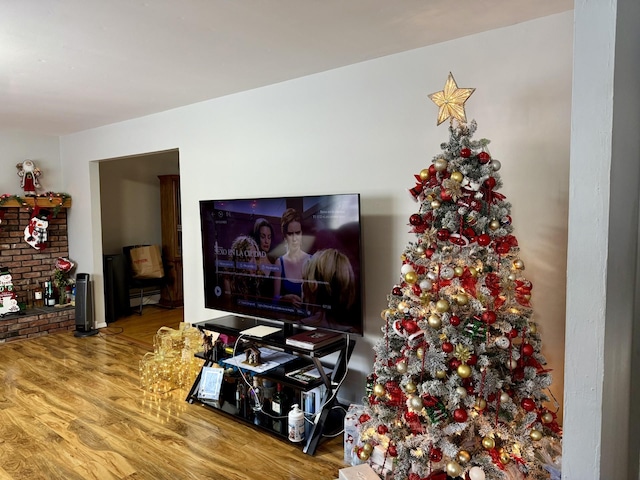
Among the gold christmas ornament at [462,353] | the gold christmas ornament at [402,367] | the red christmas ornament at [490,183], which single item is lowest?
the gold christmas ornament at [402,367]

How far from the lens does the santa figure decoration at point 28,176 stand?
17.0 feet

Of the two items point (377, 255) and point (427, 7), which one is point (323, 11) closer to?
point (427, 7)

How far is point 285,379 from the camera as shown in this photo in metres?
2.75

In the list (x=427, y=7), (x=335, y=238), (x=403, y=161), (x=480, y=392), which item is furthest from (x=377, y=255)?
(x=427, y=7)

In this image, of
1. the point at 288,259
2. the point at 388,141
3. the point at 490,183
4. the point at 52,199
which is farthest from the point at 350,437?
the point at 52,199

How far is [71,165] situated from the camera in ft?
17.8

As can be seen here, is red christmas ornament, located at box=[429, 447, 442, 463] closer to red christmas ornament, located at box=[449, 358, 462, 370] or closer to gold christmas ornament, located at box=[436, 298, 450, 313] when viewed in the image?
red christmas ornament, located at box=[449, 358, 462, 370]

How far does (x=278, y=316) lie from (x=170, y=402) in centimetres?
110

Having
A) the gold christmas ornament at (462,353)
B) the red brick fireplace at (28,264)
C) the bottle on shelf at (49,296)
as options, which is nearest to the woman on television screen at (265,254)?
the gold christmas ornament at (462,353)

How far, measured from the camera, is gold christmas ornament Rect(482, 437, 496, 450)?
1815mm

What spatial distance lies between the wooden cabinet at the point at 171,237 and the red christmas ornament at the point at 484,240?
506 cm

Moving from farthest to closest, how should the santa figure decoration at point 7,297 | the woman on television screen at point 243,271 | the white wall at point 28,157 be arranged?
1. the white wall at point 28,157
2. the santa figure decoration at point 7,297
3. the woman on television screen at point 243,271

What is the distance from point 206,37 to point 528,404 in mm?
2336

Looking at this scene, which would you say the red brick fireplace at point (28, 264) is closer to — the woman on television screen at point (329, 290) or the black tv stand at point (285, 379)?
the black tv stand at point (285, 379)
